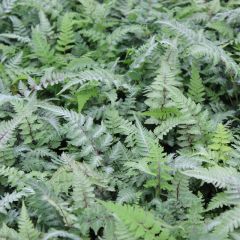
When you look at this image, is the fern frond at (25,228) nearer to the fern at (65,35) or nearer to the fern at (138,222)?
the fern at (138,222)

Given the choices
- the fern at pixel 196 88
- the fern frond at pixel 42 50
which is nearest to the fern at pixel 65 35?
the fern frond at pixel 42 50

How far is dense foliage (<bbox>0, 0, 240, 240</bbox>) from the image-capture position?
9.23 feet

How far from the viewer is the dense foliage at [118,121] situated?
9.23 feet

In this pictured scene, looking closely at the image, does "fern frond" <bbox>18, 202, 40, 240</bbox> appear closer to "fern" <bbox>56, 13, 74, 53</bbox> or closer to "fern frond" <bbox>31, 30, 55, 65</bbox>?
"fern frond" <bbox>31, 30, 55, 65</bbox>

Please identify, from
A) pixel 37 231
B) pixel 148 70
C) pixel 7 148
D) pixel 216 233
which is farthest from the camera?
pixel 148 70

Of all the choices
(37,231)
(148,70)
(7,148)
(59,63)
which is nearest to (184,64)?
(148,70)

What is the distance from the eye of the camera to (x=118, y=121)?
3551 mm

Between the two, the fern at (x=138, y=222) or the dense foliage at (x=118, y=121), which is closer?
the fern at (x=138, y=222)

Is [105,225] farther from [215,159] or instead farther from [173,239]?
[215,159]

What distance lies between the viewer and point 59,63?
13.8ft

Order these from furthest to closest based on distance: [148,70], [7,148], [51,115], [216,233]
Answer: [148,70] < [51,115] < [7,148] < [216,233]

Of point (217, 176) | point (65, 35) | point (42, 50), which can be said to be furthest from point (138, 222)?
point (65, 35)

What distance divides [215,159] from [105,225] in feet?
2.96

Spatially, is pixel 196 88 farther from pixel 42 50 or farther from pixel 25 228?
pixel 25 228
